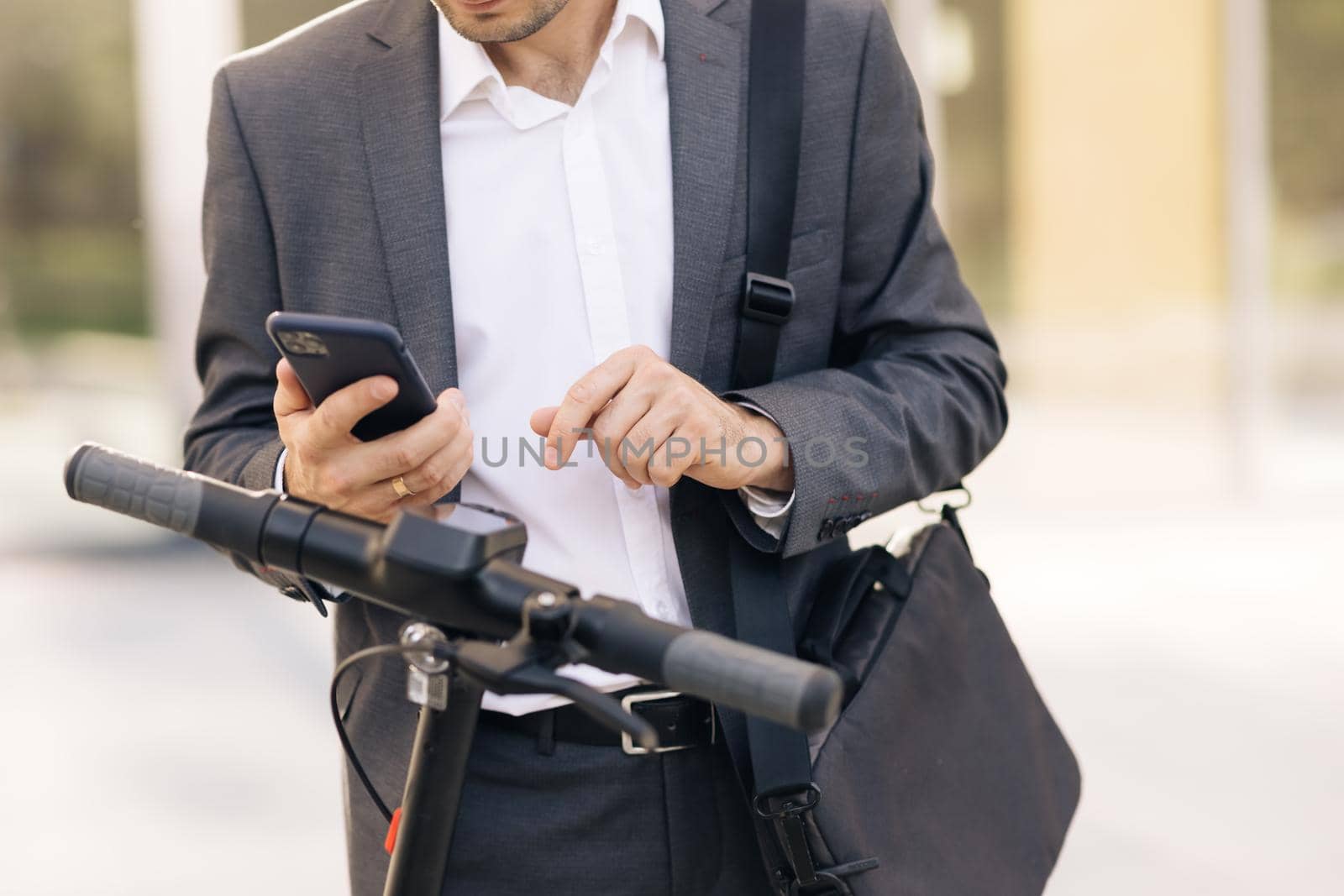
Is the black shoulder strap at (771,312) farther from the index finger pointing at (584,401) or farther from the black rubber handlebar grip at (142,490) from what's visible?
the black rubber handlebar grip at (142,490)

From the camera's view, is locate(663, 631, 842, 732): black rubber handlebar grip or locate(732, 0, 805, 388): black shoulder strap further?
locate(732, 0, 805, 388): black shoulder strap

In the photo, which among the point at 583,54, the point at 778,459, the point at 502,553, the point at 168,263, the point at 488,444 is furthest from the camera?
the point at 168,263

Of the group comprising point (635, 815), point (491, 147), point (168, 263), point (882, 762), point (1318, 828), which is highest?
point (491, 147)

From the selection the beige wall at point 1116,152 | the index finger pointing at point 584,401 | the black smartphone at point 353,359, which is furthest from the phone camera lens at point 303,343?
the beige wall at point 1116,152

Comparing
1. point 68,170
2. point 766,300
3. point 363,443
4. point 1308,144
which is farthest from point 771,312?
point 1308,144

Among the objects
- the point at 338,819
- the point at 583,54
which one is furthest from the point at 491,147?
the point at 338,819

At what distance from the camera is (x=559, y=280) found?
1.54m

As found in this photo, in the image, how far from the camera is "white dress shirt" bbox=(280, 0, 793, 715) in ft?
4.98

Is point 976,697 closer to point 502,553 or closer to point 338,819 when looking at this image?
point 502,553

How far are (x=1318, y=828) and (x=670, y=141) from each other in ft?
9.51

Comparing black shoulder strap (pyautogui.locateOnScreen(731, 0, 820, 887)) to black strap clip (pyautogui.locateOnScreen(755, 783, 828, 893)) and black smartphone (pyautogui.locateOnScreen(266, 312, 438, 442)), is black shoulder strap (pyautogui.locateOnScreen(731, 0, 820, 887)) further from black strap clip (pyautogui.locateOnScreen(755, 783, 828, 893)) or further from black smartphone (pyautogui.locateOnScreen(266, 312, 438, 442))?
black smartphone (pyautogui.locateOnScreen(266, 312, 438, 442))

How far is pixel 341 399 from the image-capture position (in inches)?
42.9

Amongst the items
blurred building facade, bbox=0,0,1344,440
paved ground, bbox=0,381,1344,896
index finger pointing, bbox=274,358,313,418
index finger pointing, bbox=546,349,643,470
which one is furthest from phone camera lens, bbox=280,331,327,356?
blurred building facade, bbox=0,0,1344,440

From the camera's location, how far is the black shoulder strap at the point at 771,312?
138 centimetres
